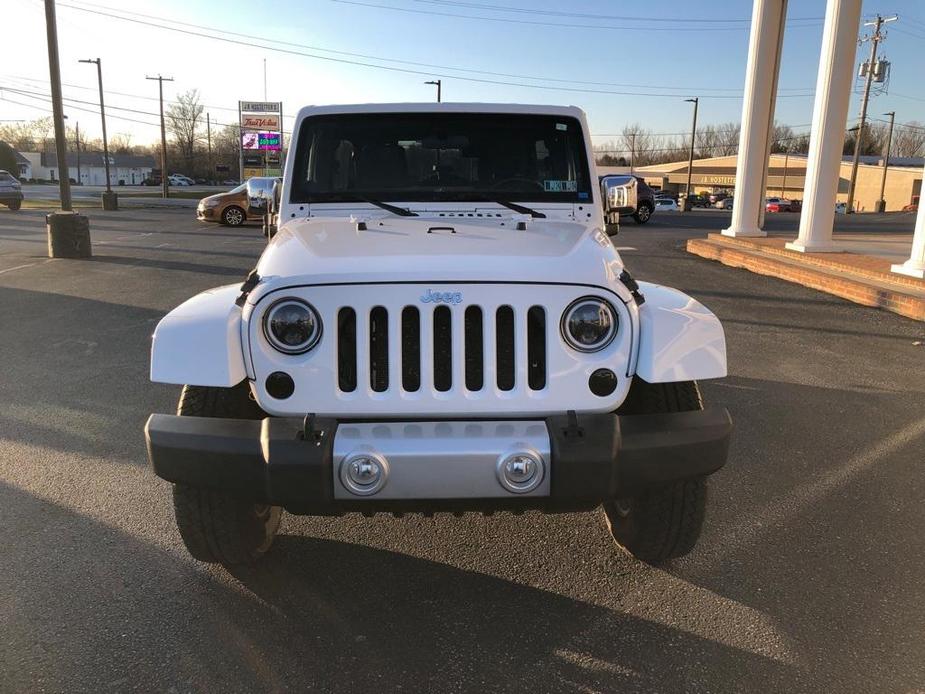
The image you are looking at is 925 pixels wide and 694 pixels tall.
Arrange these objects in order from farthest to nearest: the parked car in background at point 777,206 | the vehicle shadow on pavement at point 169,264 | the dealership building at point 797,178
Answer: the dealership building at point 797,178 < the parked car in background at point 777,206 < the vehicle shadow on pavement at point 169,264

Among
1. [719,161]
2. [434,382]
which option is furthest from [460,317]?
[719,161]

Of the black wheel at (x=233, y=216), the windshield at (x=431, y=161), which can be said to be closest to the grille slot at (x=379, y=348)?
the windshield at (x=431, y=161)

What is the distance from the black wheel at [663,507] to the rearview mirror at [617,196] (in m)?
1.67

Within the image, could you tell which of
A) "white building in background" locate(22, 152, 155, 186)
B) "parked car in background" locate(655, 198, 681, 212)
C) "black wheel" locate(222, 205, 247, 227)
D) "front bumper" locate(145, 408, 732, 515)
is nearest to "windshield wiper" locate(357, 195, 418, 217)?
"front bumper" locate(145, 408, 732, 515)

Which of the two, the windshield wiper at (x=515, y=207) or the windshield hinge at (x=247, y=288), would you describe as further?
the windshield wiper at (x=515, y=207)

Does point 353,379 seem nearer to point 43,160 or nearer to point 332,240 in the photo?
point 332,240

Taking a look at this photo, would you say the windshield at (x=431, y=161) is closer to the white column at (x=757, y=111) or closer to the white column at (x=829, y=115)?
the white column at (x=829, y=115)

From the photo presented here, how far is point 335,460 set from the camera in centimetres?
233

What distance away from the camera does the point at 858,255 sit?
13.8m

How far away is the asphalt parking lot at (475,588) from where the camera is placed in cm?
246

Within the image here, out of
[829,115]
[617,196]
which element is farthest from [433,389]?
[829,115]

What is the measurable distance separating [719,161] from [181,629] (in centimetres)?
10032

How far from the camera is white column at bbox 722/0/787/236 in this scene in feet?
53.4

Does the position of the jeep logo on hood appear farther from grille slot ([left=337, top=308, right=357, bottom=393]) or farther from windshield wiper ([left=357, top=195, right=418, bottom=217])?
windshield wiper ([left=357, top=195, right=418, bottom=217])
